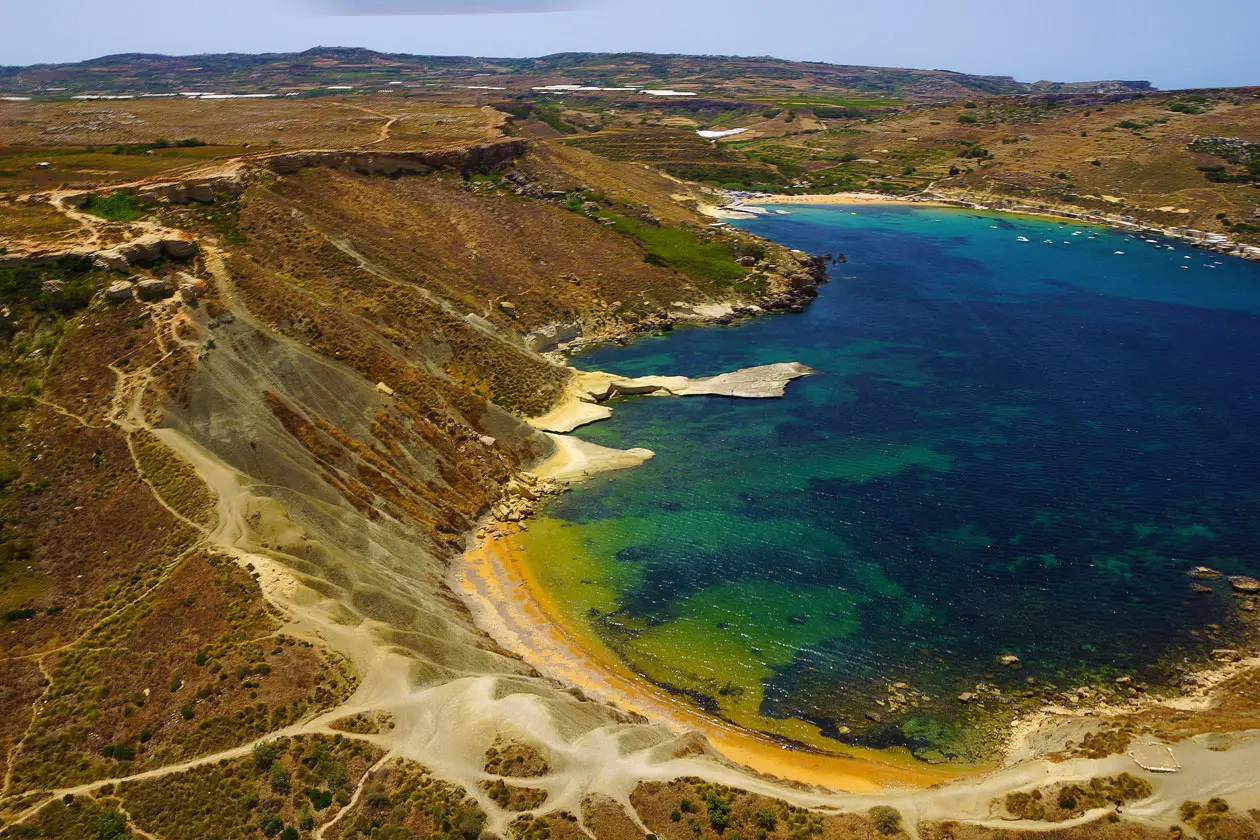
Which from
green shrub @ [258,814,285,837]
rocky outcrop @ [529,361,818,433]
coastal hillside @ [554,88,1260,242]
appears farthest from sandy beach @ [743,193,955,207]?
green shrub @ [258,814,285,837]

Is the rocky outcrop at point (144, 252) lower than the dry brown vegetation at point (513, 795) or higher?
higher

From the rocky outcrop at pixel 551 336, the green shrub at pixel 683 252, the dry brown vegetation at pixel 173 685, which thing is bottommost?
the dry brown vegetation at pixel 173 685

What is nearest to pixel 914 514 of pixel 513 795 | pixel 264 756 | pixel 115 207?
pixel 513 795

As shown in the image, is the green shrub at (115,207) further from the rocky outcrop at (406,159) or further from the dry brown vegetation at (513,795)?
the dry brown vegetation at (513,795)

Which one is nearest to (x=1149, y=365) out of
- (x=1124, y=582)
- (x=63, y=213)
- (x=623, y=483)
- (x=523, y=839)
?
(x=1124, y=582)

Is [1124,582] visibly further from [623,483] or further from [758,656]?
[623,483]

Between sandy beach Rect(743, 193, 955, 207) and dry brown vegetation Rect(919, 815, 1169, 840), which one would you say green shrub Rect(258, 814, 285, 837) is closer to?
dry brown vegetation Rect(919, 815, 1169, 840)

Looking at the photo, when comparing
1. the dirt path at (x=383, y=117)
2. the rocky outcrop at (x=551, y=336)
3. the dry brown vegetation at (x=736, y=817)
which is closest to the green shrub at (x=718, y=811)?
the dry brown vegetation at (x=736, y=817)
